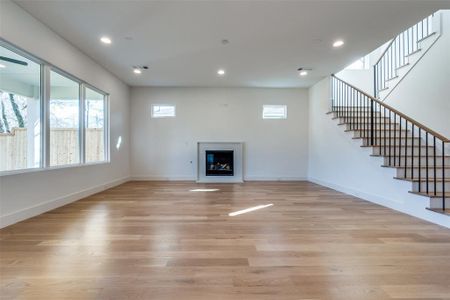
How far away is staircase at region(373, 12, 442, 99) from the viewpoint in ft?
13.5

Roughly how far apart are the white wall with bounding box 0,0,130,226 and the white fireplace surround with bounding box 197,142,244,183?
2.25 meters

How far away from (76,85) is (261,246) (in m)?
4.35

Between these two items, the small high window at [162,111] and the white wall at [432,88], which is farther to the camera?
the small high window at [162,111]

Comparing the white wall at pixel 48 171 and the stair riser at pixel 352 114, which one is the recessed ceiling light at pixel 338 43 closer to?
the stair riser at pixel 352 114

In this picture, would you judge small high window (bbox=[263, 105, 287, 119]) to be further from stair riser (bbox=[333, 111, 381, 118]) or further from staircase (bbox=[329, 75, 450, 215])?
stair riser (bbox=[333, 111, 381, 118])

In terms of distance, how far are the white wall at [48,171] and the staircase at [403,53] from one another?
19.3 feet

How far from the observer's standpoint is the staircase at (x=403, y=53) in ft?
13.5

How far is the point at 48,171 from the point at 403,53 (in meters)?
7.22

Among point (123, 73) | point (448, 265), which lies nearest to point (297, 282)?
point (448, 265)

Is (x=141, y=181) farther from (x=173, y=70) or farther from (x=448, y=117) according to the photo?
(x=448, y=117)

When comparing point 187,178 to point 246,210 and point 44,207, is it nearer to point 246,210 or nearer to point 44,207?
point 246,210

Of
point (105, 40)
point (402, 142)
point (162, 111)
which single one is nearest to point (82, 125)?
point (105, 40)

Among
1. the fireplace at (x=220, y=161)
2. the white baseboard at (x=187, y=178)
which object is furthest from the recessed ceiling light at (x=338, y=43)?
the white baseboard at (x=187, y=178)

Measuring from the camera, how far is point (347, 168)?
4840 mm
